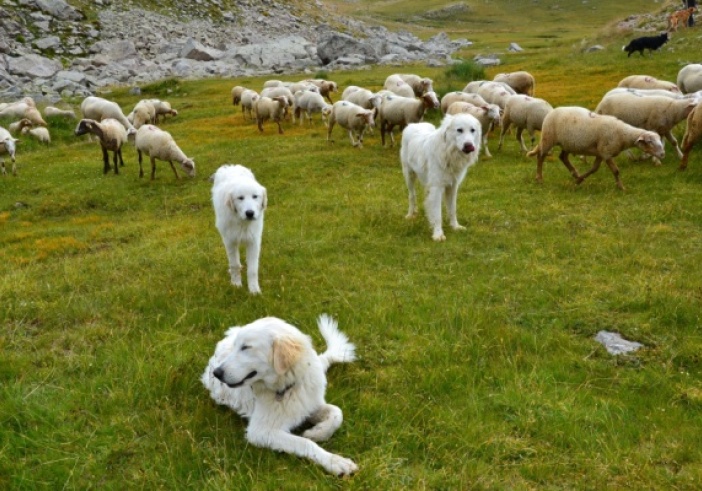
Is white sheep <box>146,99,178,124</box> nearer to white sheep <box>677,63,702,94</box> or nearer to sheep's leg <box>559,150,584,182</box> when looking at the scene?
sheep's leg <box>559,150,584,182</box>

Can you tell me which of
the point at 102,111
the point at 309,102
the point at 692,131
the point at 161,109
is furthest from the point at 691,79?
the point at 161,109

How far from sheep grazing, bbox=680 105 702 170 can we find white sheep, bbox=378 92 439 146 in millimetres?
6997

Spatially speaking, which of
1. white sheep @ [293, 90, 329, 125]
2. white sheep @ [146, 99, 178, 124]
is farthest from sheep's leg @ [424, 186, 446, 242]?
white sheep @ [146, 99, 178, 124]

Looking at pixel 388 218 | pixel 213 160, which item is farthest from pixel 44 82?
pixel 388 218

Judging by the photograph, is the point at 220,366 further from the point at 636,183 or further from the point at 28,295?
the point at 636,183

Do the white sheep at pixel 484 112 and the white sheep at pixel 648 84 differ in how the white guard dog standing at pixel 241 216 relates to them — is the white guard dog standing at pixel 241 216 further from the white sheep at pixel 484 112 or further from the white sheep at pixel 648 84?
the white sheep at pixel 648 84

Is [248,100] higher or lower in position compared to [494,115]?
lower

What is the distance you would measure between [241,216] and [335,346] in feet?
8.40

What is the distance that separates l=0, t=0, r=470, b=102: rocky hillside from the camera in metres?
45.6

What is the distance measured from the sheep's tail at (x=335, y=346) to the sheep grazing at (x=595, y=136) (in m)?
8.59

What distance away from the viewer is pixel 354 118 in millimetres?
18938

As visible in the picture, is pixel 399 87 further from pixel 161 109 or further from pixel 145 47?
pixel 145 47

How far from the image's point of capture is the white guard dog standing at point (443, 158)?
956 centimetres

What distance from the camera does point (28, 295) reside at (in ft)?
26.1
